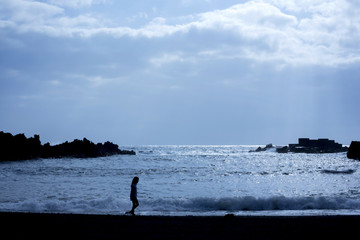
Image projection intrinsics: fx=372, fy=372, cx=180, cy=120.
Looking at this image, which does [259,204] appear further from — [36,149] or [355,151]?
[355,151]

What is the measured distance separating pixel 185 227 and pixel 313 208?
33.9 ft

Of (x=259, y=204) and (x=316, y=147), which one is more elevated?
(x=316, y=147)

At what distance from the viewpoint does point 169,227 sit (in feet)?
37.9

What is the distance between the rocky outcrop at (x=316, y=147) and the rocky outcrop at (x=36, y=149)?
240ft

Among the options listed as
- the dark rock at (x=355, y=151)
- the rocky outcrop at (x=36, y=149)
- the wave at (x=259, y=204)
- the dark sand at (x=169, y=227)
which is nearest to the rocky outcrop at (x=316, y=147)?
the dark rock at (x=355, y=151)

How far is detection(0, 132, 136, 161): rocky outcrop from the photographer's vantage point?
194 ft

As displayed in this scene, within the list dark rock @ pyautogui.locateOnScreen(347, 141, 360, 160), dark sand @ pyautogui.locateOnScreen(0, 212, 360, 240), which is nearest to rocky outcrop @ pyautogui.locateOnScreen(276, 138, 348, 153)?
dark rock @ pyautogui.locateOnScreen(347, 141, 360, 160)

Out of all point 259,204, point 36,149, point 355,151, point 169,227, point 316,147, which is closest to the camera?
point 169,227

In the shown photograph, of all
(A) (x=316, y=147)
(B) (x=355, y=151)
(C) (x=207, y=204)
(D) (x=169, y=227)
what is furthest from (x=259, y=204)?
(A) (x=316, y=147)

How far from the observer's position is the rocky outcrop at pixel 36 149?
59.0 m

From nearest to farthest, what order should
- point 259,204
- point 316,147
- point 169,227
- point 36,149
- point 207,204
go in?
1. point 169,227
2. point 259,204
3. point 207,204
4. point 36,149
5. point 316,147

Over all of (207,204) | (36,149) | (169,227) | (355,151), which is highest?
(355,151)

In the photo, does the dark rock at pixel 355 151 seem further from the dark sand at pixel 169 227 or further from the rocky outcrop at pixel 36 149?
the dark sand at pixel 169 227

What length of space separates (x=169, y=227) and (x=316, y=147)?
124510mm
